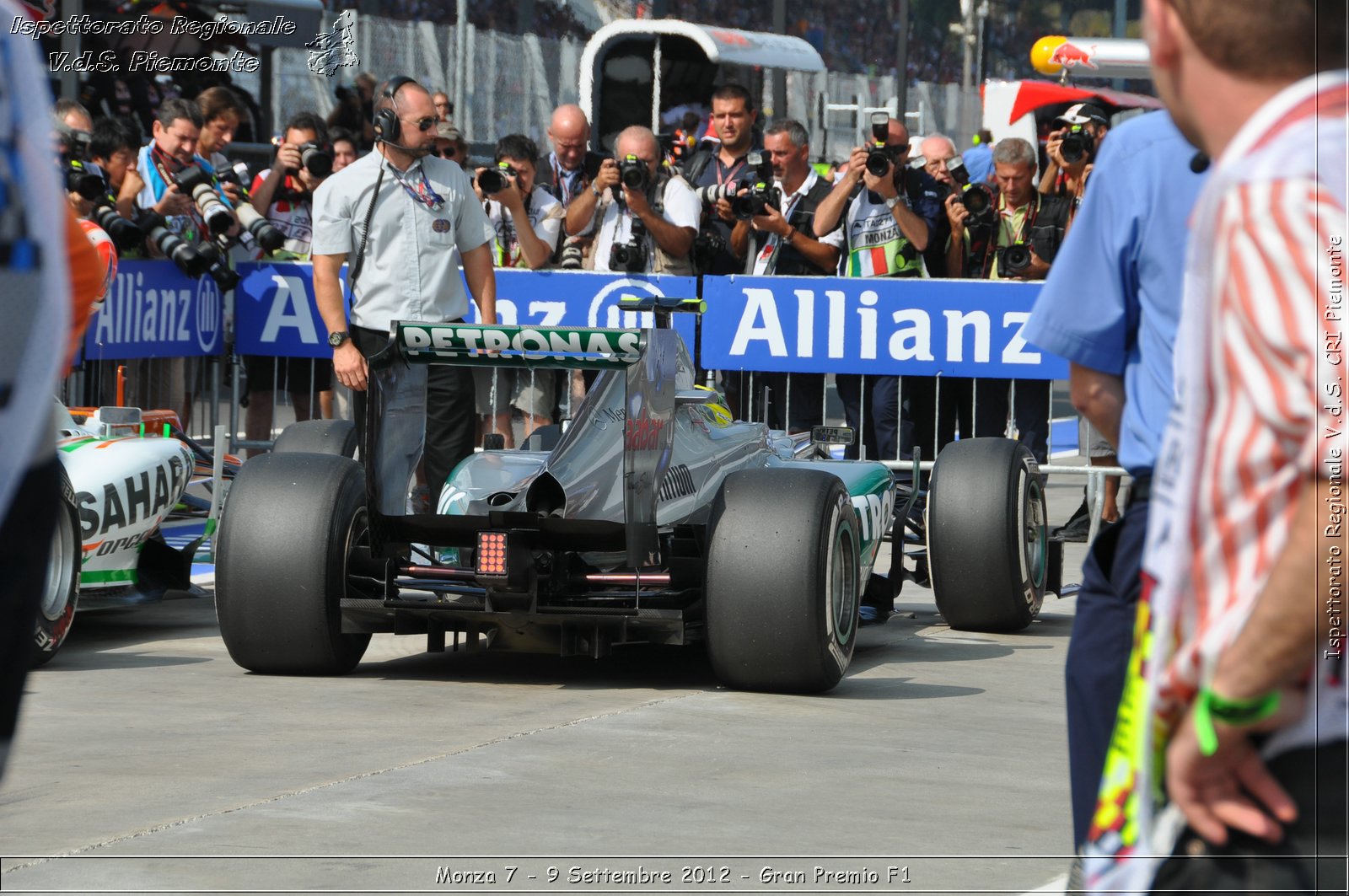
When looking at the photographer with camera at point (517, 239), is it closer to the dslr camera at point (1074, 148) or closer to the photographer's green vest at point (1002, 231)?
the photographer's green vest at point (1002, 231)

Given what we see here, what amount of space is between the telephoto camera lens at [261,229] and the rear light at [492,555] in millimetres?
4694

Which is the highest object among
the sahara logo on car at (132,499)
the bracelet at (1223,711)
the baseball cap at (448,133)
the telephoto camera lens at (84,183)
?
the baseball cap at (448,133)

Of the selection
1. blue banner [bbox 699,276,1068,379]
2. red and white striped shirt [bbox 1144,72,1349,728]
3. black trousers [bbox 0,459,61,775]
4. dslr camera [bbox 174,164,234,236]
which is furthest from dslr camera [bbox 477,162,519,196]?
red and white striped shirt [bbox 1144,72,1349,728]

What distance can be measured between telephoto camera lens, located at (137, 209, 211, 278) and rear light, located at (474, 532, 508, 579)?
14.6ft

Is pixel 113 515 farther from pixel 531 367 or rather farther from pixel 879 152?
pixel 879 152

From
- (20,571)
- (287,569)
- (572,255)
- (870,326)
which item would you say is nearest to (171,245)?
(572,255)

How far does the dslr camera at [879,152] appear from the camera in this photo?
10625 millimetres

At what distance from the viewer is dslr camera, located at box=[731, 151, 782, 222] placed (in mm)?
10703

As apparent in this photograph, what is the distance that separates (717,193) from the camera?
36.3ft

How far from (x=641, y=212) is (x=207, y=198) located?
7.73 ft

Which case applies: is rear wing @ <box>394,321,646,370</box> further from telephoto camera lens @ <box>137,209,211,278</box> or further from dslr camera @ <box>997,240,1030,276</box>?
dslr camera @ <box>997,240,1030,276</box>

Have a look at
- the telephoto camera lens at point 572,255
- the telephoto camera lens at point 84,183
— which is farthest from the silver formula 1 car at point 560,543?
the telephoto camera lens at point 572,255

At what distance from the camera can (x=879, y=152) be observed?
1063cm

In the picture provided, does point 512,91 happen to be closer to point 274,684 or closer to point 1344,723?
point 274,684
